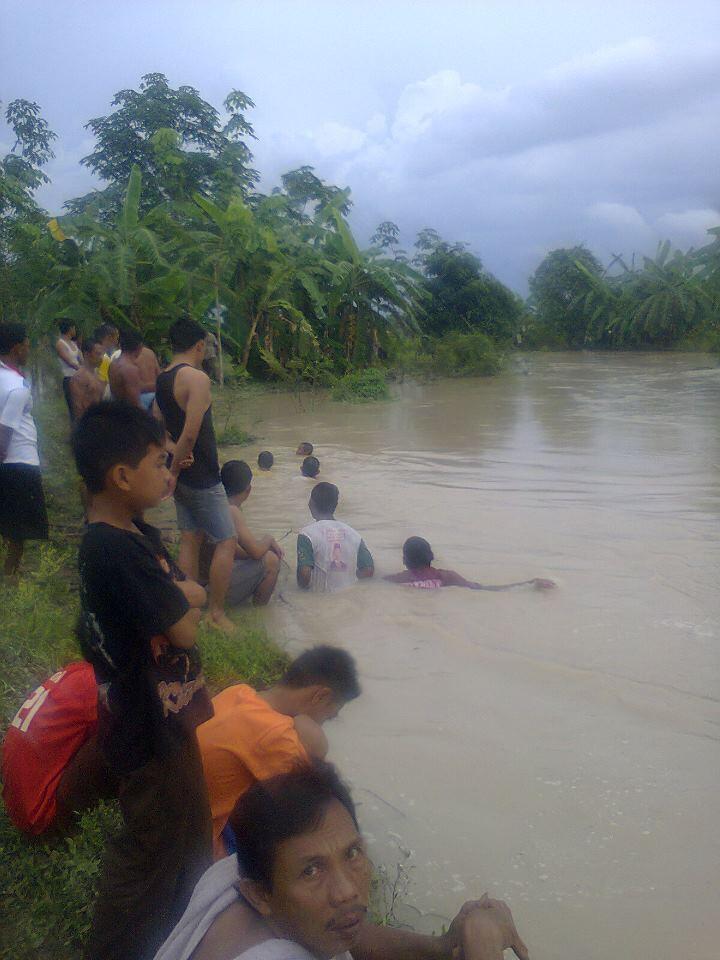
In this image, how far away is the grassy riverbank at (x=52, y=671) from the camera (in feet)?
8.30

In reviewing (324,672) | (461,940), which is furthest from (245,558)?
(461,940)

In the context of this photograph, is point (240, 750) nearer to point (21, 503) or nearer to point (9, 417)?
point (21, 503)

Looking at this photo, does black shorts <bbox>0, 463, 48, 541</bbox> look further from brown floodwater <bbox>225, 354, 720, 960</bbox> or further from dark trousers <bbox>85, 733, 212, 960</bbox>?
dark trousers <bbox>85, 733, 212, 960</bbox>

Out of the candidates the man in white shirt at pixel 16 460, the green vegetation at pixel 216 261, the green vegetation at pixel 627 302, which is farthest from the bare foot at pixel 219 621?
the green vegetation at pixel 627 302

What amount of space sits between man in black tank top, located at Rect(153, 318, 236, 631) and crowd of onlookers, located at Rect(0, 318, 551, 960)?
1952 mm

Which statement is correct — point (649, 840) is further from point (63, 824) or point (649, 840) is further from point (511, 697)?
point (63, 824)

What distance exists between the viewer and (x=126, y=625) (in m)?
2.21

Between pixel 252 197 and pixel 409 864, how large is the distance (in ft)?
74.0

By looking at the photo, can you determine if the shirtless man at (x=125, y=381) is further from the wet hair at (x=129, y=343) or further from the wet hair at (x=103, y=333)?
the wet hair at (x=103, y=333)

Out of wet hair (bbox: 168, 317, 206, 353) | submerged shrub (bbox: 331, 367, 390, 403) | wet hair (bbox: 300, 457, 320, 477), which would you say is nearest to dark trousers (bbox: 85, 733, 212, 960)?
wet hair (bbox: 168, 317, 206, 353)

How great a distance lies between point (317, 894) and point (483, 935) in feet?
1.74

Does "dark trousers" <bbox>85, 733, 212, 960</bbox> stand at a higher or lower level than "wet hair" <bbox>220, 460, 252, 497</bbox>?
lower

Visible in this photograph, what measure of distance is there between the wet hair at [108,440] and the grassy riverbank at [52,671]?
3.86 ft

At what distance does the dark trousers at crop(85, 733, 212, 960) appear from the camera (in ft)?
7.51
